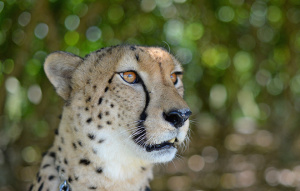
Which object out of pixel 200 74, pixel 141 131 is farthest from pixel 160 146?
pixel 200 74

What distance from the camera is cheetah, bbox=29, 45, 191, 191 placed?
148cm

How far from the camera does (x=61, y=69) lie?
1.69 m

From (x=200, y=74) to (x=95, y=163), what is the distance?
3.13 meters

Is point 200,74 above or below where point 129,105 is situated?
above

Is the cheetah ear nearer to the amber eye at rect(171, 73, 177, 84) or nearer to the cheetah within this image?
the cheetah

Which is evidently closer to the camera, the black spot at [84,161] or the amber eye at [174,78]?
the black spot at [84,161]

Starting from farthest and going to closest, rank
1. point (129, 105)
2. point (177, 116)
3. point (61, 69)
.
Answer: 1. point (61, 69)
2. point (129, 105)
3. point (177, 116)

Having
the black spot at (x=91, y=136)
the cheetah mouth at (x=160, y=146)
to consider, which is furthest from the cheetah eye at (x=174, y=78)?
the black spot at (x=91, y=136)

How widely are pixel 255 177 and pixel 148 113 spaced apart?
322 cm

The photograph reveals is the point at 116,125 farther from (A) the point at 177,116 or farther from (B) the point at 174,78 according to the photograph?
(B) the point at 174,78

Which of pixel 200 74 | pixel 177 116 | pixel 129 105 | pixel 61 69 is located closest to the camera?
pixel 177 116

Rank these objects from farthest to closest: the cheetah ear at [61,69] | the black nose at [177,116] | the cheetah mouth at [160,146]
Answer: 1. the cheetah ear at [61,69]
2. the cheetah mouth at [160,146]
3. the black nose at [177,116]

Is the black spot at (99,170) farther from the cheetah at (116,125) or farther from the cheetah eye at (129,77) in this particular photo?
the cheetah eye at (129,77)

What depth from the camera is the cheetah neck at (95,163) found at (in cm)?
152
